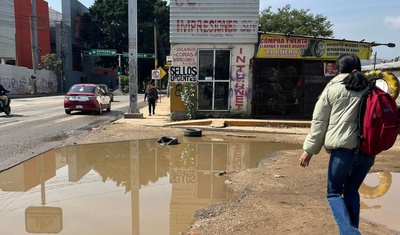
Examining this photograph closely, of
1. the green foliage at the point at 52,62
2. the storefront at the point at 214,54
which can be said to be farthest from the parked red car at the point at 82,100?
the green foliage at the point at 52,62

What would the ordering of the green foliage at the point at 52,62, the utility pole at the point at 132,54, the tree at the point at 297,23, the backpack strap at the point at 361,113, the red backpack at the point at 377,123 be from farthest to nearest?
1. the green foliage at the point at 52,62
2. the tree at the point at 297,23
3. the utility pole at the point at 132,54
4. the backpack strap at the point at 361,113
5. the red backpack at the point at 377,123

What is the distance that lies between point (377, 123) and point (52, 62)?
48.6 m

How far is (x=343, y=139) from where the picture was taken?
9.55ft

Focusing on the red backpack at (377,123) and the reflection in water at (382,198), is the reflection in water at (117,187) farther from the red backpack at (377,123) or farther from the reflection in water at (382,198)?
the red backpack at (377,123)

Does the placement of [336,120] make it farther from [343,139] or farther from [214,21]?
[214,21]

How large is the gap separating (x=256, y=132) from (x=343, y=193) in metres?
8.20

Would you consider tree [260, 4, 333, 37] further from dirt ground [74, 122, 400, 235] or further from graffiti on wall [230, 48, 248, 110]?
dirt ground [74, 122, 400, 235]

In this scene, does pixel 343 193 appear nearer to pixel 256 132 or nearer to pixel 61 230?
pixel 61 230

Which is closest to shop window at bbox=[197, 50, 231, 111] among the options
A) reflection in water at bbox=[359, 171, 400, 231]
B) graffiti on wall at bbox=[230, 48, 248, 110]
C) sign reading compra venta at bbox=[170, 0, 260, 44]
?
graffiti on wall at bbox=[230, 48, 248, 110]

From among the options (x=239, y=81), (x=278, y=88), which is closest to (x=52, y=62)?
(x=239, y=81)

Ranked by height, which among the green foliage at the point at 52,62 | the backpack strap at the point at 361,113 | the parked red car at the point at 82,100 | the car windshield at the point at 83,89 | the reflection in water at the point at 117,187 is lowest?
the reflection in water at the point at 117,187

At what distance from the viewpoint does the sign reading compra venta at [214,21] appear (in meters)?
13.5

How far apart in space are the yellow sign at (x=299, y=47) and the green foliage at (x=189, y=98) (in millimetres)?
3078

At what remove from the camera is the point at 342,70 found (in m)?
3.20
